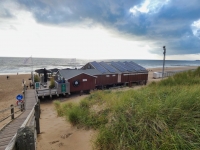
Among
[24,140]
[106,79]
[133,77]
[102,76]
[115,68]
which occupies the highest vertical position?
[115,68]

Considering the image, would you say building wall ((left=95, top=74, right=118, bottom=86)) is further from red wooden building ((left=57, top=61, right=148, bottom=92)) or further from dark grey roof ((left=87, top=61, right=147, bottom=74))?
dark grey roof ((left=87, top=61, right=147, bottom=74))

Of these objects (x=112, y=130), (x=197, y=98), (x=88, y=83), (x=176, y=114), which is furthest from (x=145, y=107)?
(x=88, y=83)

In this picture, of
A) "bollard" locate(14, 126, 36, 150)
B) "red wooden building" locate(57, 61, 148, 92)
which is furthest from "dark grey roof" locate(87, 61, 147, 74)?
"bollard" locate(14, 126, 36, 150)

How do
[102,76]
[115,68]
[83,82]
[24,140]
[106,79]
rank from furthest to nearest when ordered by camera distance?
[115,68], [106,79], [102,76], [83,82], [24,140]

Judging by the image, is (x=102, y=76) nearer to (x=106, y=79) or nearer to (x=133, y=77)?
(x=106, y=79)

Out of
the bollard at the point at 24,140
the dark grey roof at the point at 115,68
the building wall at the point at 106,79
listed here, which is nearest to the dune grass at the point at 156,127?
the bollard at the point at 24,140

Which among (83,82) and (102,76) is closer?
(83,82)

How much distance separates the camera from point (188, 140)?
298 centimetres

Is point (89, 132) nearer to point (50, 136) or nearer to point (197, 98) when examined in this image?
point (50, 136)

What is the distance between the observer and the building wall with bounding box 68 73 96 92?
59.3ft

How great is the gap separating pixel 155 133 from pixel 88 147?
2276 mm

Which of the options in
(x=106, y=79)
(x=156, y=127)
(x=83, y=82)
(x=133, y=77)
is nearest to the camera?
(x=156, y=127)

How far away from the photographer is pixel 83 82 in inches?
742

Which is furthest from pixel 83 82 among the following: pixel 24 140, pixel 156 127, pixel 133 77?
pixel 24 140
